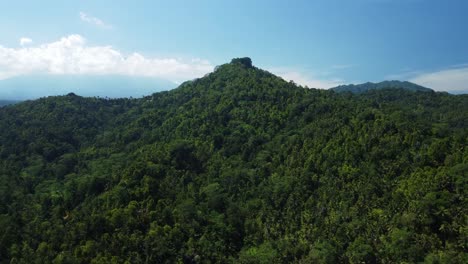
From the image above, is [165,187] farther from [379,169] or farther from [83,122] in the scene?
[83,122]

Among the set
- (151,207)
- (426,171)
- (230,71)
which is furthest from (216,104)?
(426,171)

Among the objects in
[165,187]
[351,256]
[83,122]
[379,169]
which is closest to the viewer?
[351,256]

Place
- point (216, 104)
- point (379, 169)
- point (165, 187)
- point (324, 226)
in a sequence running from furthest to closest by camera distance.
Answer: point (216, 104) < point (165, 187) < point (379, 169) < point (324, 226)

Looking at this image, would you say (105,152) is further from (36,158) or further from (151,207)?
(151,207)

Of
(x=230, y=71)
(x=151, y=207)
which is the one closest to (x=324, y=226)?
(x=151, y=207)

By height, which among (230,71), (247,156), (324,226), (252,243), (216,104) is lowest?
(252,243)

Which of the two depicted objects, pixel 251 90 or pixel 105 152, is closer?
pixel 105 152

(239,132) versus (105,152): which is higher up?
(239,132)
